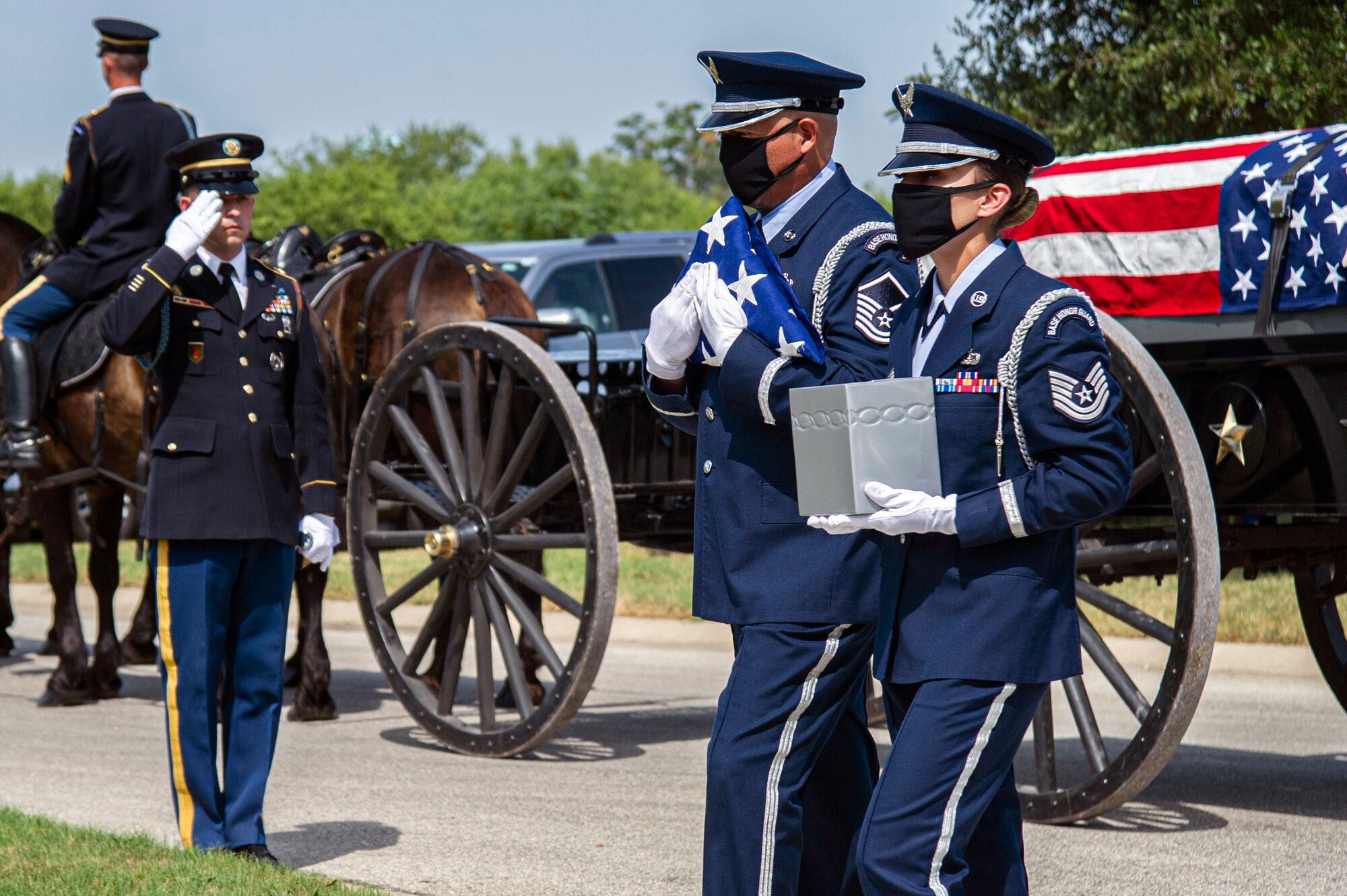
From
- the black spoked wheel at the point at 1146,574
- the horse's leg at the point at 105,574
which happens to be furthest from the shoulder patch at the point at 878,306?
the horse's leg at the point at 105,574

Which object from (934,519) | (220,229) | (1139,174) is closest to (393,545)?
(220,229)

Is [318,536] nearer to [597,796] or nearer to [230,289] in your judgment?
[230,289]

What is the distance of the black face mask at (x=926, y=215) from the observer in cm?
300

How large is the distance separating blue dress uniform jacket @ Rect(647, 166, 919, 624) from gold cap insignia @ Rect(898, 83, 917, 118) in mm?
386

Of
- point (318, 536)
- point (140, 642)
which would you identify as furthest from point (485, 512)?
point (140, 642)

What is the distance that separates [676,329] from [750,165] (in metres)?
0.39

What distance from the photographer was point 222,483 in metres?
4.71

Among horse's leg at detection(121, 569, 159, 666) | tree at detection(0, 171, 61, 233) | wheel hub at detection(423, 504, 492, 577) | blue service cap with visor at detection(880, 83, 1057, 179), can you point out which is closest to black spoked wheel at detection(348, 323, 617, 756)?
wheel hub at detection(423, 504, 492, 577)

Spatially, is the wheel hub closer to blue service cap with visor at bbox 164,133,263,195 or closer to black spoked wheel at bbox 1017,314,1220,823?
blue service cap with visor at bbox 164,133,263,195

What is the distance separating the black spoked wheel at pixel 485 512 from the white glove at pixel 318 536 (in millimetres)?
1222

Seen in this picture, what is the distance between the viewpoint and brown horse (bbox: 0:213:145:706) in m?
7.86

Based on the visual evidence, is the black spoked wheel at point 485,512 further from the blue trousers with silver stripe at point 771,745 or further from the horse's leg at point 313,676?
the blue trousers with silver stripe at point 771,745

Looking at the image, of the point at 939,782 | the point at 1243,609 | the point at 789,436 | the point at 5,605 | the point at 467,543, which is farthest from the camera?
the point at 5,605

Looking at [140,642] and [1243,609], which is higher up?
[1243,609]
